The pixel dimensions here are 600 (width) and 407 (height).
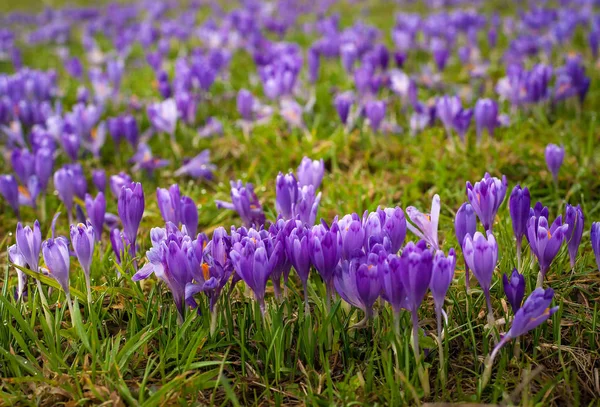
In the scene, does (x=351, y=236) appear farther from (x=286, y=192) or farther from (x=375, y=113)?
(x=375, y=113)

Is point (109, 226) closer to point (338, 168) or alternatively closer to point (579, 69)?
point (338, 168)

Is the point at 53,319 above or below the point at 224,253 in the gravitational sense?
below

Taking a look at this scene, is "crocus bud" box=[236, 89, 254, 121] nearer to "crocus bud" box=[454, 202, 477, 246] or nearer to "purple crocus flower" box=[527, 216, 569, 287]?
"crocus bud" box=[454, 202, 477, 246]

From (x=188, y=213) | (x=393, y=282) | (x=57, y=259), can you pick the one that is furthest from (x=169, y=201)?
(x=393, y=282)

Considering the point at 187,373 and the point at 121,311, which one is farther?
the point at 121,311

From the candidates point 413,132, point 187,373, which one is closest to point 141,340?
point 187,373

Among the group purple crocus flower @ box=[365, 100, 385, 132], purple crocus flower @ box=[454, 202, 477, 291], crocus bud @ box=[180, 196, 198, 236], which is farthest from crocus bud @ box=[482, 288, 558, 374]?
purple crocus flower @ box=[365, 100, 385, 132]
